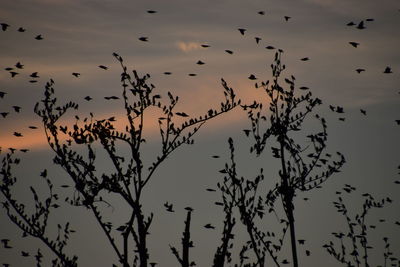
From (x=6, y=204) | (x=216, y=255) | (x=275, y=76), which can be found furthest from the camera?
(x=275, y=76)

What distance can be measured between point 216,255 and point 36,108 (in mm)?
8986

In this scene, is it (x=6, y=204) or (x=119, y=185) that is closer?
(x=119, y=185)

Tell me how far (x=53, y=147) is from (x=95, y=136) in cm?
132

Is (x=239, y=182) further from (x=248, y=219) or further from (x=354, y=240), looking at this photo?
(x=354, y=240)

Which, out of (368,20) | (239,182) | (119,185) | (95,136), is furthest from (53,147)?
(368,20)

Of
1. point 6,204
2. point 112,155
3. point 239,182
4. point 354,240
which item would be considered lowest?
point 354,240

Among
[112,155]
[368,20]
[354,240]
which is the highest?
[368,20]

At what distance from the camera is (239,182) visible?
45.1 feet

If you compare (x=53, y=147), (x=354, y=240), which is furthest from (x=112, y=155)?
(x=354, y=240)

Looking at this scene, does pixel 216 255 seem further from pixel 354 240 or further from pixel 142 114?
pixel 354 240

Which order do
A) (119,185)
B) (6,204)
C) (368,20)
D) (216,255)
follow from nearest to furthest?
(216,255) → (119,185) → (368,20) → (6,204)

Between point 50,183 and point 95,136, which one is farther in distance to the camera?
point 50,183

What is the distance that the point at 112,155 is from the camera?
12789 mm

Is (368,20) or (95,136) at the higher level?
(368,20)
